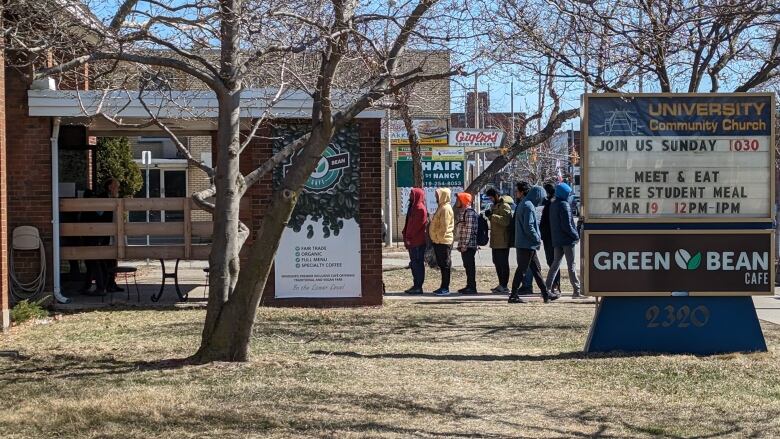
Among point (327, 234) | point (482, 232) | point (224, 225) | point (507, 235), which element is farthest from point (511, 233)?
point (224, 225)

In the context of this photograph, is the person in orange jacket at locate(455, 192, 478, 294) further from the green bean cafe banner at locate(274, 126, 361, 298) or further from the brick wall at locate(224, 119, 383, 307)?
the green bean cafe banner at locate(274, 126, 361, 298)

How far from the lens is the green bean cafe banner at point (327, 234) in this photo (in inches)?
544

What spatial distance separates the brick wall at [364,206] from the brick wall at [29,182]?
2.80m

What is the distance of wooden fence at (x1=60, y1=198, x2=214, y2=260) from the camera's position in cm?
1375

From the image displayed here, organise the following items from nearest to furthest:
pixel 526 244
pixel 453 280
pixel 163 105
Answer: pixel 163 105 → pixel 526 244 → pixel 453 280

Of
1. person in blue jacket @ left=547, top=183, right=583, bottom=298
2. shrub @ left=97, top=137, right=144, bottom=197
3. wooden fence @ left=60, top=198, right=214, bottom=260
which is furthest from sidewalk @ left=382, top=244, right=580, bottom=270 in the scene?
wooden fence @ left=60, top=198, right=214, bottom=260

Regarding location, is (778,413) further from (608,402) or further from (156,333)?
(156,333)

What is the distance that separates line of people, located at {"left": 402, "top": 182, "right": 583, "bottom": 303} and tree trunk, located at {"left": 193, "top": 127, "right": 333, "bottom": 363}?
658cm

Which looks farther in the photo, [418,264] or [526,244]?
[418,264]

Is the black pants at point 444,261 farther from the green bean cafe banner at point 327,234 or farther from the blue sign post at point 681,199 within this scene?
the blue sign post at point 681,199

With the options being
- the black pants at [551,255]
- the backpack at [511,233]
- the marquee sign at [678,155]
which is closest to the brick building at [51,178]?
the backpack at [511,233]

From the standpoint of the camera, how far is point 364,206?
45.5ft

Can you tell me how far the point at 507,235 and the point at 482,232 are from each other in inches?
62.6

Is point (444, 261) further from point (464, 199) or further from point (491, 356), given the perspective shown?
point (491, 356)
